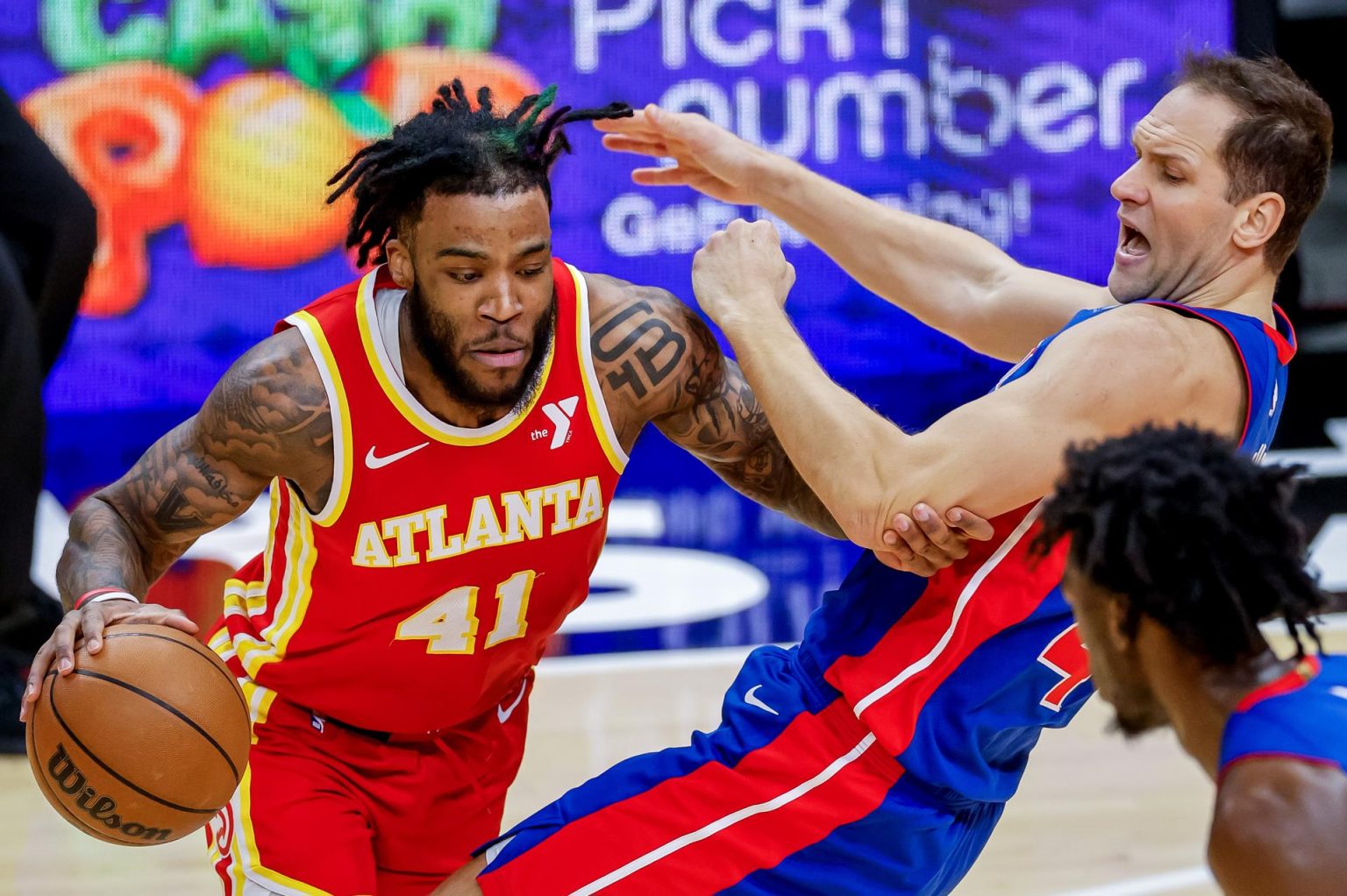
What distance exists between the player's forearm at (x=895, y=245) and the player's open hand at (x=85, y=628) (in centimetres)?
149

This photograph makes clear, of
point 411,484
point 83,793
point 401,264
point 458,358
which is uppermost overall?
point 401,264

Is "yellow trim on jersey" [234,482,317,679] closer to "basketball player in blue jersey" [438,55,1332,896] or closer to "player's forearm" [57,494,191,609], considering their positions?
"player's forearm" [57,494,191,609]

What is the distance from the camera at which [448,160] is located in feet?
8.84

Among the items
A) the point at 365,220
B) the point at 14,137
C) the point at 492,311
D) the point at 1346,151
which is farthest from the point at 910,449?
the point at 1346,151

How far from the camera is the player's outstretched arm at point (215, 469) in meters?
2.69

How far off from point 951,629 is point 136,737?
132cm

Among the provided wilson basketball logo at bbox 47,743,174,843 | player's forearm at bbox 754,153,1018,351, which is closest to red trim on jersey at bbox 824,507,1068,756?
player's forearm at bbox 754,153,1018,351

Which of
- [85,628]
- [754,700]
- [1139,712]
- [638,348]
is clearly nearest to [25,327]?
[85,628]

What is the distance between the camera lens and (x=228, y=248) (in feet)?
20.3

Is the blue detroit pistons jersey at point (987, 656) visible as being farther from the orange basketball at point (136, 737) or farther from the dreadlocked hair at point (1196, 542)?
the orange basketball at point (136, 737)

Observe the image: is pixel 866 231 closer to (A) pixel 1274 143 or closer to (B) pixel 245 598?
(A) pixel 1274 143

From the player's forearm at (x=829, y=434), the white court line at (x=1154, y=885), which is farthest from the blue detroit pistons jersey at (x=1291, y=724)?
the white court line at (x=1154, y=885)

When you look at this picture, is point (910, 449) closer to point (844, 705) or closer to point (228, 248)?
point (844, 705)

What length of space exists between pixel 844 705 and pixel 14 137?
3.63 meters
